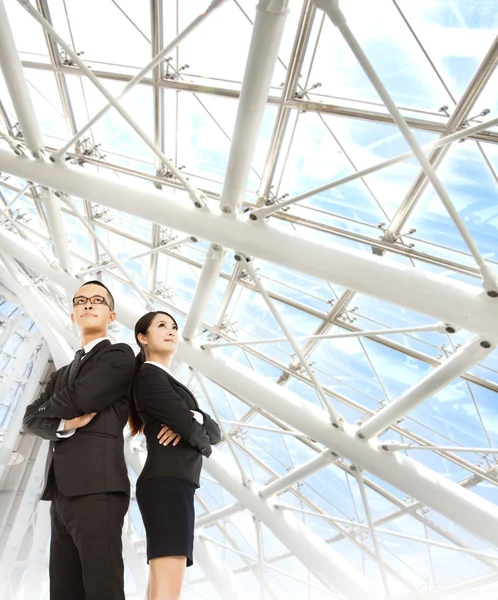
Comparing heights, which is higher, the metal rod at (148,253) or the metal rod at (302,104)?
the metal rod at (302,104)

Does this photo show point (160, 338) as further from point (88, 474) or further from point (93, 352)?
point (88, 474)

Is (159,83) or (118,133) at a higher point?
(118,133)

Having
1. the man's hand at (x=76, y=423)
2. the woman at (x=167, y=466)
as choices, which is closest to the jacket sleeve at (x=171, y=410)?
the woman at (x=167, y=466)

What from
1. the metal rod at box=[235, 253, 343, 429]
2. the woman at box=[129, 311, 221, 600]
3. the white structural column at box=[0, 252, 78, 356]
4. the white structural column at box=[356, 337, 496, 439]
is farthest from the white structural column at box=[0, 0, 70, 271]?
the white structural column at box=[0, 252, 78, 356]

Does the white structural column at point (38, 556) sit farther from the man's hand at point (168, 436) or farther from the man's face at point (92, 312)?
the man's hand at point (168, 436)

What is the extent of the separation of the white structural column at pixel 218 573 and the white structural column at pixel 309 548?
615cm

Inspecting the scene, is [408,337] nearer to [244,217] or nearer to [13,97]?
[244,217]

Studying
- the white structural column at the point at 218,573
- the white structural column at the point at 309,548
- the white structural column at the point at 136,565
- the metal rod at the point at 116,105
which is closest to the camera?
the metal rod at the point at 116,105

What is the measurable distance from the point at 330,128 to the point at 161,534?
345 inches

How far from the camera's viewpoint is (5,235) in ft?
59.0

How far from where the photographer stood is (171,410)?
13.4 ft

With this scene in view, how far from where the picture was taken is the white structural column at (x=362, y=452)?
417 inches

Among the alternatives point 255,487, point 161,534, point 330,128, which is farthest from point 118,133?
point 161,534

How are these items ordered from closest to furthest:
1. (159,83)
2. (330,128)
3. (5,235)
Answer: (330,128)
(159,83)
(5,235)
